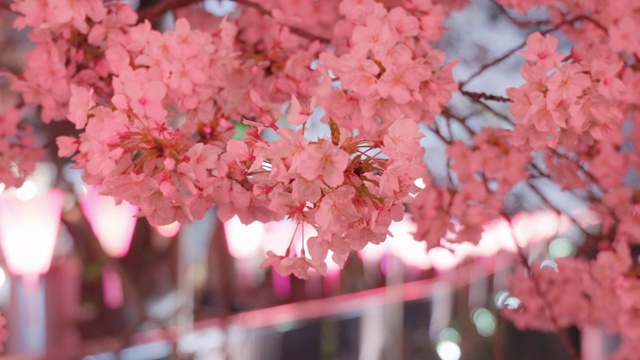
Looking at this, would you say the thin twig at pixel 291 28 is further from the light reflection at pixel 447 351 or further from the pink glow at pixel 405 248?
the pink glow at pixel 405 248

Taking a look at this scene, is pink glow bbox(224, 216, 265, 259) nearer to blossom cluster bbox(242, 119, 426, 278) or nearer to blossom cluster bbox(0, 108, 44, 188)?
blossom cluster bbox(0, 108, 44, 188)

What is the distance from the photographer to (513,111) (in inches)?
31.2

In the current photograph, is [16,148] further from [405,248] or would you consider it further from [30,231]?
[405,248]

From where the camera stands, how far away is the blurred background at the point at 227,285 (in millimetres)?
2240

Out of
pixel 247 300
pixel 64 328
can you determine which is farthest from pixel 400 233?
pixel 64 328

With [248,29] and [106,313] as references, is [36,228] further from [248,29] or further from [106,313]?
[248,29]

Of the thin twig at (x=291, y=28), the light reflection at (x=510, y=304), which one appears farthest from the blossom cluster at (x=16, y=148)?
the light reflection at (x=510, y=304)

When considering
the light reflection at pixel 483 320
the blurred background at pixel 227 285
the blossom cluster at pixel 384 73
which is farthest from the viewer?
the light reflection at pixel 483 320

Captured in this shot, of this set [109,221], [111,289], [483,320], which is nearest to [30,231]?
[109,221]

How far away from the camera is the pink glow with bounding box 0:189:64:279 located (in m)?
2.83

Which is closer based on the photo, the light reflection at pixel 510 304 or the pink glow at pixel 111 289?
the light reflection at pixel 510 304

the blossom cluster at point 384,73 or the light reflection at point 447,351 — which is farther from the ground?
the blossom cluster at point 384,73

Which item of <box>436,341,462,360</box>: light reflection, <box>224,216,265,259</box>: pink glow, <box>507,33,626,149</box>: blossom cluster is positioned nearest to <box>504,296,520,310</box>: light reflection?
<box>507,33,626,149</box>: blossom cluster

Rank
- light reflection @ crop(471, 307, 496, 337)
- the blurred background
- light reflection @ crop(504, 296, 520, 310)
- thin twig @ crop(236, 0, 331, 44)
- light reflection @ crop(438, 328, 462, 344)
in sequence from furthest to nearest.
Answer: light reflection @ crop(471, 307, 496, 337) → light reflection @ crop(438, 328, 462, 344) → the blurred background → light reflection @ crop(504, 296, 520, 310) → thin twig @ crop(236, 0, 331, 44)
